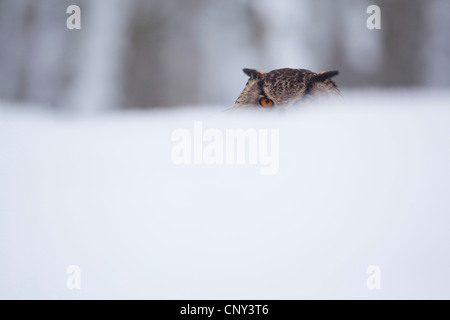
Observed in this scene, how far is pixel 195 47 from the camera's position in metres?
1.60

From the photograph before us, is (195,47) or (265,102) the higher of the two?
(195,47)

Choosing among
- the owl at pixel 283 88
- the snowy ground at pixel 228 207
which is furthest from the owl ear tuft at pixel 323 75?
the snowy ground at pixel 228 207

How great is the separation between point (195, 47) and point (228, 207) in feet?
1.93

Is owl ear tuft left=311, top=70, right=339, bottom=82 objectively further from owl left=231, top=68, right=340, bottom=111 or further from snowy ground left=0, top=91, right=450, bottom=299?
snowy ground left=0, top=91, right=450, bottom=299

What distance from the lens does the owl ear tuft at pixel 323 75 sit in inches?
60.2

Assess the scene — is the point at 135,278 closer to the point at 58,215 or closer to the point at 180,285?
the point at 180,285

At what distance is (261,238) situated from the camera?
1.60 m

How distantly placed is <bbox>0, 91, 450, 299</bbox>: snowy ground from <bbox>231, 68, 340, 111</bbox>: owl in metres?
0.08

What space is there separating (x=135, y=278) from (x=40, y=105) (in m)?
0.72

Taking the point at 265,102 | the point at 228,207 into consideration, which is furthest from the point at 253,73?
the point at 228,207

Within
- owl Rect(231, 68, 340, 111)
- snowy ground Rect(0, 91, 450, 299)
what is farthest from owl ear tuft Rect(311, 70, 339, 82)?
snowy ground Rect(0, 91, 450, 299)

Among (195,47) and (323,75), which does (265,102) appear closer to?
(323,75)
